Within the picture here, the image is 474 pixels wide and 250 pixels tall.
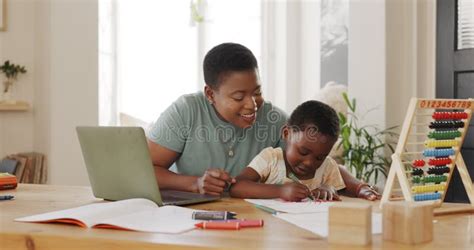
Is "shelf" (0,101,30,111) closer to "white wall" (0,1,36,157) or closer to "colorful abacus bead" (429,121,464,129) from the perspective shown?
"white wall" (0,1,36,157)

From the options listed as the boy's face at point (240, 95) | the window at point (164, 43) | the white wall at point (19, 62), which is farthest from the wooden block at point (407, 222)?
the window at point (164, 43)

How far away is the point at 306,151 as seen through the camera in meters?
1.94

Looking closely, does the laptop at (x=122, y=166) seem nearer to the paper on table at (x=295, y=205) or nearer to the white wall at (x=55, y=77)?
the paper on table at (x=295, y=205)

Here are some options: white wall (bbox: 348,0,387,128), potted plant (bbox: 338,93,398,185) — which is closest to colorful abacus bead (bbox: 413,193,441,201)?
potted plant (bbox: 338,93,398,185)

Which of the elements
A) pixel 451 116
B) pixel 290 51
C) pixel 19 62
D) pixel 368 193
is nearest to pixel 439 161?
pixel 451 116

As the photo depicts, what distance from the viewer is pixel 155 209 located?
60.2 inches

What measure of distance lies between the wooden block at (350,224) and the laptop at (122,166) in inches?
24.2

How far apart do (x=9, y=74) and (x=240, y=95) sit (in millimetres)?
2899

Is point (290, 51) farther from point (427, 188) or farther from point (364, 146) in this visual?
point (427, 188)

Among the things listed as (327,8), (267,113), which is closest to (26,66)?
(327,8)

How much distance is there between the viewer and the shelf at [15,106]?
4398 millimetres

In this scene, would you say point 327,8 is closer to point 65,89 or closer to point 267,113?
point 65,89

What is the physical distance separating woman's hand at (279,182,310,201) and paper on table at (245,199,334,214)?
0.02m

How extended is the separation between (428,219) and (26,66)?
399 centimetres
